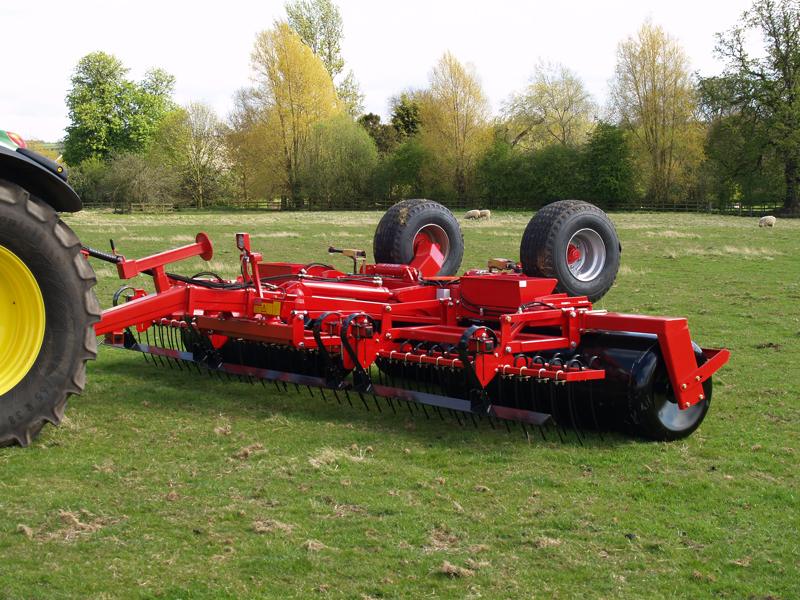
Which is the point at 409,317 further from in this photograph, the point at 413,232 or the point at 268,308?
the point at 413,232

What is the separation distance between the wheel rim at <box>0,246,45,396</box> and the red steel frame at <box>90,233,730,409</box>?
77cm

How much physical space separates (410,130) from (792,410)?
66.7m

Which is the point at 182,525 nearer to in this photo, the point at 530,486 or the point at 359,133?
the point at 530,486

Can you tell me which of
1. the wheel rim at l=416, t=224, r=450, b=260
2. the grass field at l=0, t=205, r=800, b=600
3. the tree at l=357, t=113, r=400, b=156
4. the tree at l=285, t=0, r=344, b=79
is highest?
the tree at l=285, t=0, r=344, b=79

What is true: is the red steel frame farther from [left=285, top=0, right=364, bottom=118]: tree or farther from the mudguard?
[left=285, top=0, right=364, bottom=118]: tree

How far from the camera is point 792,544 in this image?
3.60 m

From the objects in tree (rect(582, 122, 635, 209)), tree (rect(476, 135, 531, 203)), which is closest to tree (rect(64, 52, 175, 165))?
tree (rect(476, 135, 531, 203))

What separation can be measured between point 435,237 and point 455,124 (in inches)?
2012

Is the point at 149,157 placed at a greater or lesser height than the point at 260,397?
greater

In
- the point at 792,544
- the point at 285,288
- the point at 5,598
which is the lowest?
the point at 792,544

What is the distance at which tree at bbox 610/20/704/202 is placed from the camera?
52.3 metres

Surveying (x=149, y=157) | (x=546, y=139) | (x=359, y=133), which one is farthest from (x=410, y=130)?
(x=149, y=157)

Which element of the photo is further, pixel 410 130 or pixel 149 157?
pixel 410 130

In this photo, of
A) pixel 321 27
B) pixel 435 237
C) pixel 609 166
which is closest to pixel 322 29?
pixel 321 27
